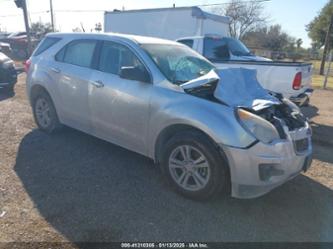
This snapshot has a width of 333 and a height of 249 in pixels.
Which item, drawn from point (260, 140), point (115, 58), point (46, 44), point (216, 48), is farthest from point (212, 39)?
point (260, 140)

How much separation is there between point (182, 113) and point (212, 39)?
23.2 feet

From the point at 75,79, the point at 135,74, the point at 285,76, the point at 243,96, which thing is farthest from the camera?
the point at 285,76

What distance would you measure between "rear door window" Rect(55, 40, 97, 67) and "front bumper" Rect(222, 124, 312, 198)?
8.68ft

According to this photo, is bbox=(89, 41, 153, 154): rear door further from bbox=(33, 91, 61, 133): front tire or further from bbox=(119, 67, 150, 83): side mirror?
bbox=(33, 91, 61, 133): front tire

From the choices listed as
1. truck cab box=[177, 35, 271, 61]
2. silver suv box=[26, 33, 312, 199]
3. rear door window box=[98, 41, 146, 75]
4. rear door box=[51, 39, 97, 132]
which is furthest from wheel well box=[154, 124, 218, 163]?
truck cab box=[177, 35, 271, 61]

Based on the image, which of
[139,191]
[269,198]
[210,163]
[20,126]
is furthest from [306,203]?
[20,126]

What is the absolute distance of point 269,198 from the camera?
3.81 m

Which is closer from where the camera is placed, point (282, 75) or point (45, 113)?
point (45, 113)

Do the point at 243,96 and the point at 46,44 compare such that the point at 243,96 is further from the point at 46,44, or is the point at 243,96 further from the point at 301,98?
the point at 301,98

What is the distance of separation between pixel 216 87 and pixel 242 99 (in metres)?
0.32

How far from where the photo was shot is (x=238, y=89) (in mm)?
3822

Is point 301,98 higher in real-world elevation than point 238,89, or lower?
lower

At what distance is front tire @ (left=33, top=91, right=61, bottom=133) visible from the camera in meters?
5.54

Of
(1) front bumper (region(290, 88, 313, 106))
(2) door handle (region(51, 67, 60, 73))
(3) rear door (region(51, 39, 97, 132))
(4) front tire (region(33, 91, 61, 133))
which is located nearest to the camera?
(3) rear door (region(51, 39, 97, 132))
